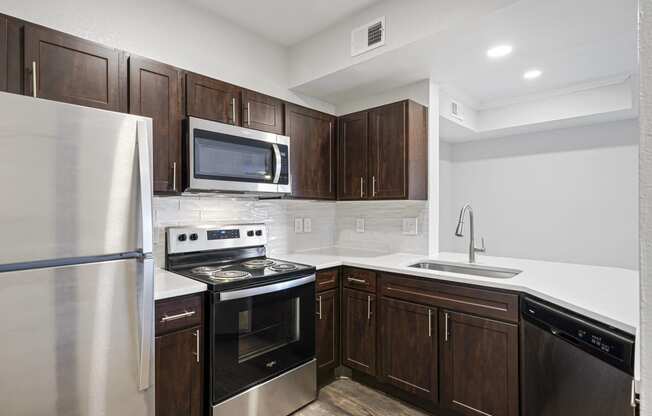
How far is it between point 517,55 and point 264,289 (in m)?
2.52

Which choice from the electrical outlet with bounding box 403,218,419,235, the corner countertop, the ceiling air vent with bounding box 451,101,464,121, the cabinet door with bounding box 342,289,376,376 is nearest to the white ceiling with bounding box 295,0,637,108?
the ceiling air vent with bounding box 451,101,464,121

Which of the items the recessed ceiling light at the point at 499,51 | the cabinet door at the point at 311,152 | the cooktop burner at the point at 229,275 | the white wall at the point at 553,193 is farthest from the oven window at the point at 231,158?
the white wall at the point at 553,193

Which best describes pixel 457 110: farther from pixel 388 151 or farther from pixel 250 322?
pixel 250 322

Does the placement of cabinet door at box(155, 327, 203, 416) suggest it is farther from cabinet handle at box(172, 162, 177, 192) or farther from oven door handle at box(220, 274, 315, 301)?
cabinet handle at box(172, 162, 177, 192)

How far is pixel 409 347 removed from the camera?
7.29ft

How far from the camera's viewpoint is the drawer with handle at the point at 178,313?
160 cm

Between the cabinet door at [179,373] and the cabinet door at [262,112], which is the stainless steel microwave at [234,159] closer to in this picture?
the cabinet door at [262,112]

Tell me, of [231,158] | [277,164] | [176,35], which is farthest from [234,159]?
[176,35]

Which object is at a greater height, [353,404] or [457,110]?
[457,110]

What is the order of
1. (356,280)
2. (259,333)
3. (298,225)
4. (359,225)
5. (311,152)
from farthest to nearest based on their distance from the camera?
(359,225) → (298,225) → (311,152) → (356,280) → (259,333)

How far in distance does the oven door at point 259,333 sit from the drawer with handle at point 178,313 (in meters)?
0.09

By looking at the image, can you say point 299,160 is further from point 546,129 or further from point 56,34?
point 546,129

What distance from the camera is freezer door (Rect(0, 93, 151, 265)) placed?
113cm

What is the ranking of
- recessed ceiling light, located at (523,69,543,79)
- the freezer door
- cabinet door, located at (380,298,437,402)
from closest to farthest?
the freezer door → cabinet door, located at (380,298,437,402) → recessed ceiling light, located at (523,69,543,79)
